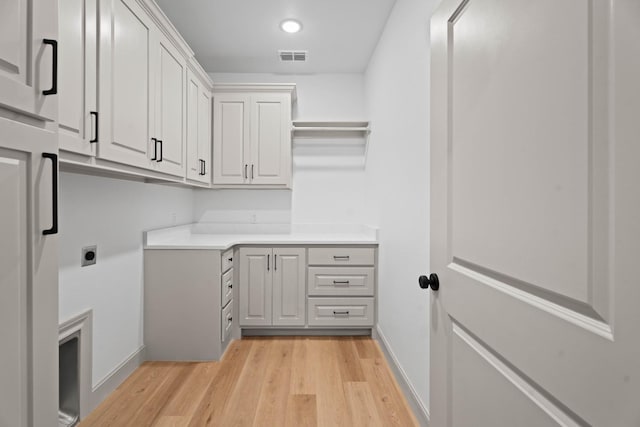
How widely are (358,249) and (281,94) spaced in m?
1.67

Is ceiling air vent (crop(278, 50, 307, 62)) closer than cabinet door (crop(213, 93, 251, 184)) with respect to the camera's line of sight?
Yes

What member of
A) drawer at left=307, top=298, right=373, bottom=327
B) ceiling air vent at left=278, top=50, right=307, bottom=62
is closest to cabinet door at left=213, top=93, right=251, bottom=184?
ceiling air vent at left=278, top=50, right=307, bottom=62

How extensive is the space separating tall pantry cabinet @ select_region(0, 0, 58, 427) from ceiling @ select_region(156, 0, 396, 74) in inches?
73.0

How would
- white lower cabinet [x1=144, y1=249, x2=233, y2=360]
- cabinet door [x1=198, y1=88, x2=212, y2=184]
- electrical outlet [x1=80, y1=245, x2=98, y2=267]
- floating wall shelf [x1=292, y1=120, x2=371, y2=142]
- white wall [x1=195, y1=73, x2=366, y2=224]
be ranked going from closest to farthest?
electrical outlet [x1=80, y1=245, x2=98, y2=267]
white lower cabinet [x1=144, y1=249, x2=233, y2=360]
cabinet door [x1=198, y1=88, x2=212, y2=184]
floating wall shelf [x1=292, y1=120, x2=371, y2=142]
white wall [x1=195, y1=73, x2=366, y2=224]

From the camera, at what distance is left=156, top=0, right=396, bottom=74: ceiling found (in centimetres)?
238

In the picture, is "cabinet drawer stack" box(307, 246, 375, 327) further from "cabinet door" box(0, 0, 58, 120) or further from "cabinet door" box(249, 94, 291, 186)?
"cabinet door" box(0, 0, 58, 120)

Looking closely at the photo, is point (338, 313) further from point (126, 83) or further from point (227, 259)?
point (126, 83)

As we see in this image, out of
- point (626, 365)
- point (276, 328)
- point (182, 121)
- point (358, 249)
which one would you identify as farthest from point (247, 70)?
point (626, 365)

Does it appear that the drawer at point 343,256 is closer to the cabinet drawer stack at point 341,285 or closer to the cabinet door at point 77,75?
the cabinet drawer stack at point 341,285

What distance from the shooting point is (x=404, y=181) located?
2084 mm

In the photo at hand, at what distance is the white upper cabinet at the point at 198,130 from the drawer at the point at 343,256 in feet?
4.07

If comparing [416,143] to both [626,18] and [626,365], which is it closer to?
[626,18]

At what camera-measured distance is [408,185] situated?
200cm

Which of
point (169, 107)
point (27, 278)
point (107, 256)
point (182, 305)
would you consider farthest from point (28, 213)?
point (182, 305)
